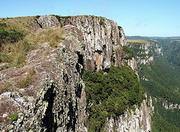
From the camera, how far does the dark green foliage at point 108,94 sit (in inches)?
1407

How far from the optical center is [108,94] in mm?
42812

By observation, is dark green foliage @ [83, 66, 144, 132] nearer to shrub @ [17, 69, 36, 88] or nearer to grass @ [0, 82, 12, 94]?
shrub @ [17, 69, 36, 88]

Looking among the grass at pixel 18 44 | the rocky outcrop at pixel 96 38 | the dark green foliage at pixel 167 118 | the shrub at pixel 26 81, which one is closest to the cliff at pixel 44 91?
the shrub at pixel 26 81

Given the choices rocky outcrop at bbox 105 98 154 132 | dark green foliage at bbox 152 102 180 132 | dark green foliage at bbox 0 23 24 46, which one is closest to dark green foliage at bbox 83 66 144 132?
rocky outcrop at bbox 105 98 154 132

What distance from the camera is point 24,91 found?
508cm

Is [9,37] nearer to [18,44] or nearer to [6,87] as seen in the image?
[18,44]

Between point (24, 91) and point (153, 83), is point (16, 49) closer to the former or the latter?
point (24, 91)

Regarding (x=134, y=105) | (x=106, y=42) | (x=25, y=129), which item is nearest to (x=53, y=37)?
(x=25, y=129)

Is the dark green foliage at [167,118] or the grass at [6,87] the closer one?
the grass at [6,87]

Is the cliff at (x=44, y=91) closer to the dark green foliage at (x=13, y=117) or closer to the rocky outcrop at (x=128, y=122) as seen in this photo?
the dark green foliage at (x=13, y=117)

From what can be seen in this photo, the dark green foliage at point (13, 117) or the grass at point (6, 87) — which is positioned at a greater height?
→ the grass at point (6, 87)

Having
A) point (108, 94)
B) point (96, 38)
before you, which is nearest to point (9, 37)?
point (108, 94)

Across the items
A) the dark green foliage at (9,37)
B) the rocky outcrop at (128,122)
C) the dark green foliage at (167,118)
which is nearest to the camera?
the dark green foliage at (9,37)

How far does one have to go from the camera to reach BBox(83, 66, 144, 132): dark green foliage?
117 ft
